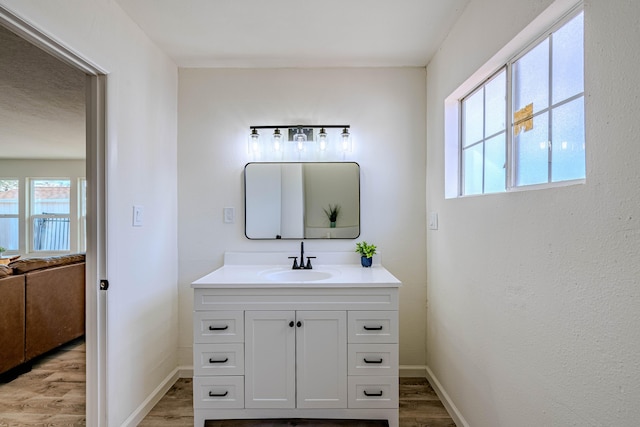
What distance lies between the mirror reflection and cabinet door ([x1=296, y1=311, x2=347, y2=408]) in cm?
81

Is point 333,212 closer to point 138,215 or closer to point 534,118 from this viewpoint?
point 138,215

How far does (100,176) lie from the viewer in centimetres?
161

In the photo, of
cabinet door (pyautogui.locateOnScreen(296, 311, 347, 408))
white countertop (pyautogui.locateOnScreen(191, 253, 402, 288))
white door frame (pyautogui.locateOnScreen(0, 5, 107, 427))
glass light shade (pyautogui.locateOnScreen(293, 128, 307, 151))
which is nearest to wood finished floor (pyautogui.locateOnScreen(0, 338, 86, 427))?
white door frame (pyautogui.locateOnScreen(0, 5, 107, 427))

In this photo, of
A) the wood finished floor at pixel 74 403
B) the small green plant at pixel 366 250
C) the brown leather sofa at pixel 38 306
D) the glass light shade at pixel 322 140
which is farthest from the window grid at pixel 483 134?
the brown leather sofa at pixel 38 306

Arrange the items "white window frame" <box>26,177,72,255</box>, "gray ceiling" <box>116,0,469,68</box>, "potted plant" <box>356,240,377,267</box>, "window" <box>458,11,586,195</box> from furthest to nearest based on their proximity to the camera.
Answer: "white window frame" <box>26,177,72,255</box> → "potted plant" <box>356,240,377,267</box> → "gray ceiling" <box>116,0,469,68</box> → "window" <box>458,11,586,195</box>

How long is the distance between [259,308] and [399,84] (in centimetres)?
190

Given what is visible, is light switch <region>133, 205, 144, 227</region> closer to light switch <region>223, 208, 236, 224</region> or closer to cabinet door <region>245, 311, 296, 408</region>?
light switch <region>223, 208, 236, 224</region>

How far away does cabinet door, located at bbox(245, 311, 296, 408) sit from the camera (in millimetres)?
1775

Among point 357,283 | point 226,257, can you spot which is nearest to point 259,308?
point 357,283

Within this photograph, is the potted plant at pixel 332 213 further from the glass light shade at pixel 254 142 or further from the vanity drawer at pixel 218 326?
the vanity drawer at pixel 218 326

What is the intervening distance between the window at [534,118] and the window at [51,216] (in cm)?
677

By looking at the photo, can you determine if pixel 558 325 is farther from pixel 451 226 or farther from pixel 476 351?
A: pixel 451 226

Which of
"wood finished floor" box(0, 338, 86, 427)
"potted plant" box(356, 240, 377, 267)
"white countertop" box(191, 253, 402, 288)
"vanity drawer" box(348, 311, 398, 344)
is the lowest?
"wood finished floor" box(0, 338, 86, 427)

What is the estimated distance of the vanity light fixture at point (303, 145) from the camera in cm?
238
